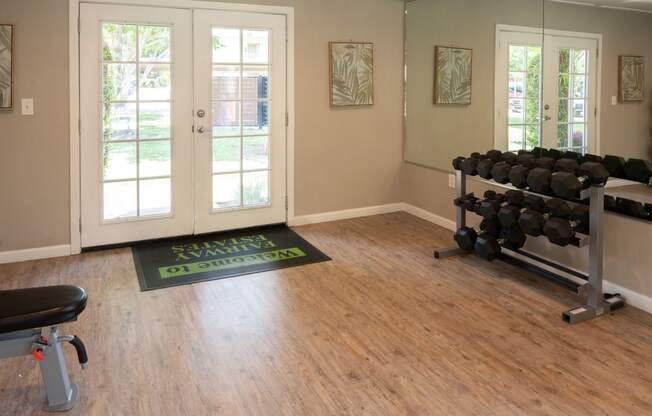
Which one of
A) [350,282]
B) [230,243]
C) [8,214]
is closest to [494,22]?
[350,282]

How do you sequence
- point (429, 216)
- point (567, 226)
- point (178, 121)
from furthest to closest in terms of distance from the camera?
point (429, 216) → point (178, 121) → point (567, 226)

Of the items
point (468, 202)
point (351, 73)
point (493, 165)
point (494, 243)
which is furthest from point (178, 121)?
point (494, 243)

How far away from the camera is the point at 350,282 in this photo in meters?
3.71

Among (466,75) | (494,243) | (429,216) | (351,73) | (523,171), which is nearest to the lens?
(523,171)

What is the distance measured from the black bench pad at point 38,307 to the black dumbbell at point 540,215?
2457mm

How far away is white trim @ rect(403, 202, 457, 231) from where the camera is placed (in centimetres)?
500

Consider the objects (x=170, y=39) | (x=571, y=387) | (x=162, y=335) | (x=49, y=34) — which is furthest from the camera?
(x=170, y=39)

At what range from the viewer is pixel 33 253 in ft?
13.6

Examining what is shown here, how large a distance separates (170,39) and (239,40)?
57 centimetres

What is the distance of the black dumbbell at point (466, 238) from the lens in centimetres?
396

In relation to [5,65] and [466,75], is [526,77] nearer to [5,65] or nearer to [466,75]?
[466,75]

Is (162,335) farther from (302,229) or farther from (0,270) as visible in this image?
(302,229)

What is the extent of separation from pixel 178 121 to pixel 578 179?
3.01m

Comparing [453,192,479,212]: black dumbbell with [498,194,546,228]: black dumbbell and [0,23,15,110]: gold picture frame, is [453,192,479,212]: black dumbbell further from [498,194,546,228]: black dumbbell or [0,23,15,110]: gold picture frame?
[0,23,15,110]: gold picture frame
